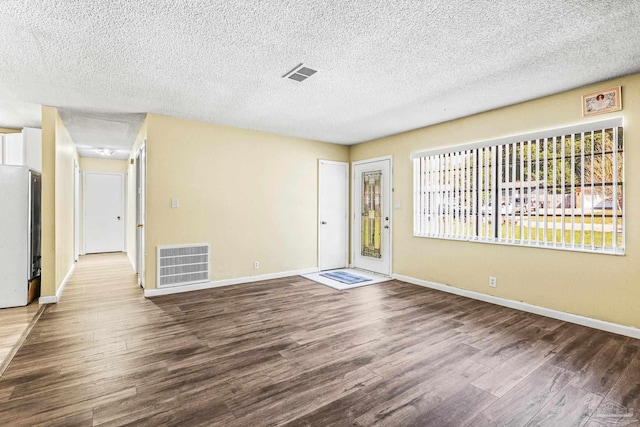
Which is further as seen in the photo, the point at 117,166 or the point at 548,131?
the point at 117,166

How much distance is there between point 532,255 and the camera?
379 centimetres

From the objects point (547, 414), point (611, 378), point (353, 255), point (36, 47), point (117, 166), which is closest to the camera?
point (547, 414)

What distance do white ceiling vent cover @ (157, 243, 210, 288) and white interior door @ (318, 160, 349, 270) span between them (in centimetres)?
224

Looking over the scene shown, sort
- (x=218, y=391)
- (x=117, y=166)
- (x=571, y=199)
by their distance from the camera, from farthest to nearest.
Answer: (x=117, y=166)
(x=571, y=199)
(x=218, y=391)

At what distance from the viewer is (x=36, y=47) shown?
2.56 m

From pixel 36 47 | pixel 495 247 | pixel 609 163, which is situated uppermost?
pixel 36 47

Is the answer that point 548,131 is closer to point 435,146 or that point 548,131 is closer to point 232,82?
point 435,146

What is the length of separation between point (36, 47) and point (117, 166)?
656 cm

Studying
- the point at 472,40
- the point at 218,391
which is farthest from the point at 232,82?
the point at 218,391

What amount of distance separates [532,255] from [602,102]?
178cm

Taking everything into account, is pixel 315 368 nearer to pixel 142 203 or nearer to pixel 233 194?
pixel 233 194

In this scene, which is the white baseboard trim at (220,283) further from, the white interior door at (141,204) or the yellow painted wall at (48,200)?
the yellow painted wall at (48,200)

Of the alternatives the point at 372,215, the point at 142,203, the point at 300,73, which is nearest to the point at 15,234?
the point at 142,203

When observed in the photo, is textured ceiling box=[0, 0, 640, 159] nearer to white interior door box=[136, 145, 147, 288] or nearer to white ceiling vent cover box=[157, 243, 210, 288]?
white interior door box=[136, 145, 147, 288]
